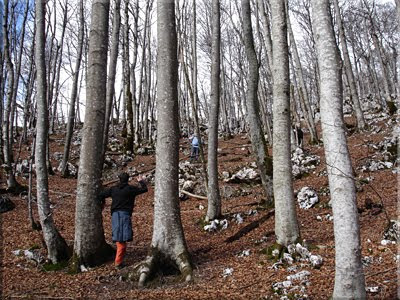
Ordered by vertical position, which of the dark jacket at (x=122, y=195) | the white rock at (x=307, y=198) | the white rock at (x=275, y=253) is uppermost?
the dark jacket at (x=122, y=195)

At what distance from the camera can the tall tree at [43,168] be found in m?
5.52

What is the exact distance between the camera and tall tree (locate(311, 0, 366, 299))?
2.96m

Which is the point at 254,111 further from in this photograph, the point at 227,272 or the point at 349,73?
the point at 349,73

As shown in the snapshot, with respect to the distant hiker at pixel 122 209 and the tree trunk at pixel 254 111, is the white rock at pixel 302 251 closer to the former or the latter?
the distant hiker at pixel 122 209

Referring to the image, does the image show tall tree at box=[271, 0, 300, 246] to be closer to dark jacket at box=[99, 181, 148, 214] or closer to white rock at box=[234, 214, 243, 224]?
dark jacket at box=[99, 181, 148, 214]

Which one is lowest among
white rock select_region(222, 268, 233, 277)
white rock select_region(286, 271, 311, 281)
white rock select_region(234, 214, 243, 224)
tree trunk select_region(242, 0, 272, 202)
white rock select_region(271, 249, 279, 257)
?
white rock select_region(222, 268, 233, 277)

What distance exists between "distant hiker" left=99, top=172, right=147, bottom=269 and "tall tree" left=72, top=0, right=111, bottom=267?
0.88ft

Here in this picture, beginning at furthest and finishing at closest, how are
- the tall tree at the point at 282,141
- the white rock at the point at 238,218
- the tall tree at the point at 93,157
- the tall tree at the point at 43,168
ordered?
the white rock at the point at 238,218
the tall tree at the point at 43,168
the tall tree at the point at 93,157
the tall tree at the point at 282,141

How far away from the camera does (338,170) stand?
307 cm

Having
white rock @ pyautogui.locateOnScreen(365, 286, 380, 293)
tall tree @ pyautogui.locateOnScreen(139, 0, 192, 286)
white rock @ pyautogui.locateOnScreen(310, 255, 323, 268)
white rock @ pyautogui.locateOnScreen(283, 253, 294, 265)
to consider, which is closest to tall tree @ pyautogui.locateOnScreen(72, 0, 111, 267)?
tall tree @ pyautogui.locateOnScreen(139, 0, 192, 286)

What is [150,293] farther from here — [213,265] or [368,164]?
[368,164]

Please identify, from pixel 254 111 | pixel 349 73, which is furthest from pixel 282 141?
pixel 349 73

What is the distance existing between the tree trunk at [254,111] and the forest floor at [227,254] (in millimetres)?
969

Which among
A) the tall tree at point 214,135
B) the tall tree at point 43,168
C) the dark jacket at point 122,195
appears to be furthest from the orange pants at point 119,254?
the tall tree at point 214,135
